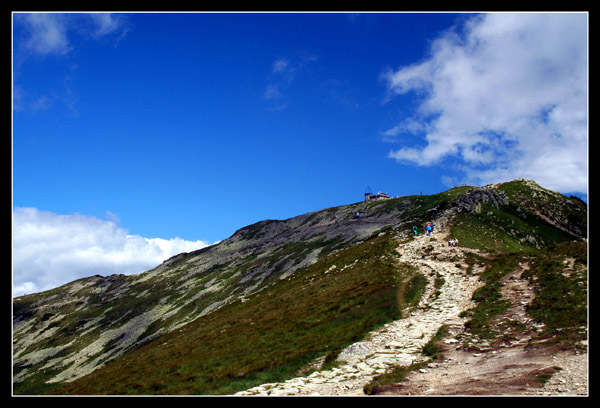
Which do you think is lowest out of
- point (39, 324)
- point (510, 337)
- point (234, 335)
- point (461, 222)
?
point (510, 337)

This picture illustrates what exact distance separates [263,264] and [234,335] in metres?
80.5

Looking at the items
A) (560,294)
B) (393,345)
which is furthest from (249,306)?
(560,294)

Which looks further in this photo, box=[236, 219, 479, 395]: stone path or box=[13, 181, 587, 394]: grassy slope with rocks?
box=[13, 181, 587, 394]: grassy slope with rocks

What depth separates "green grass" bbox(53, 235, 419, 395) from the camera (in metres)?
25.4

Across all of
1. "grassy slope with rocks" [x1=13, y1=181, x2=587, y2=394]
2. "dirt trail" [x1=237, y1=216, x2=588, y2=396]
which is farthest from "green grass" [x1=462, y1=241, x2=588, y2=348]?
"grassy slope with rocks" [x1=13, y1=181, x2=587, y2=394]

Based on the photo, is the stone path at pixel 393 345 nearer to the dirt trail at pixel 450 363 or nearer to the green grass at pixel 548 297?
the dirt trail at pixel 450 363

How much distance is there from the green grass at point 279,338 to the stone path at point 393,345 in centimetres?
144

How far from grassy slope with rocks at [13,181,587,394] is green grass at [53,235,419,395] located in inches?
7.1

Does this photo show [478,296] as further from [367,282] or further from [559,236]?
[559,236]

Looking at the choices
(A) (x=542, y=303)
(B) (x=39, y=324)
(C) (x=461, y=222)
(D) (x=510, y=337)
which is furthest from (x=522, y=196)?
(B) (x=39, y=324)

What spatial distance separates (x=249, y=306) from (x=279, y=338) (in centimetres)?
2991

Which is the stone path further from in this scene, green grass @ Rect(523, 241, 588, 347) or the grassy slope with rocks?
green grass @ Rect(523, 241, 588, 347)

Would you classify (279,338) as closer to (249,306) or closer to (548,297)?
(548,297)

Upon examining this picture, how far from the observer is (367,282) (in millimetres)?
45250
